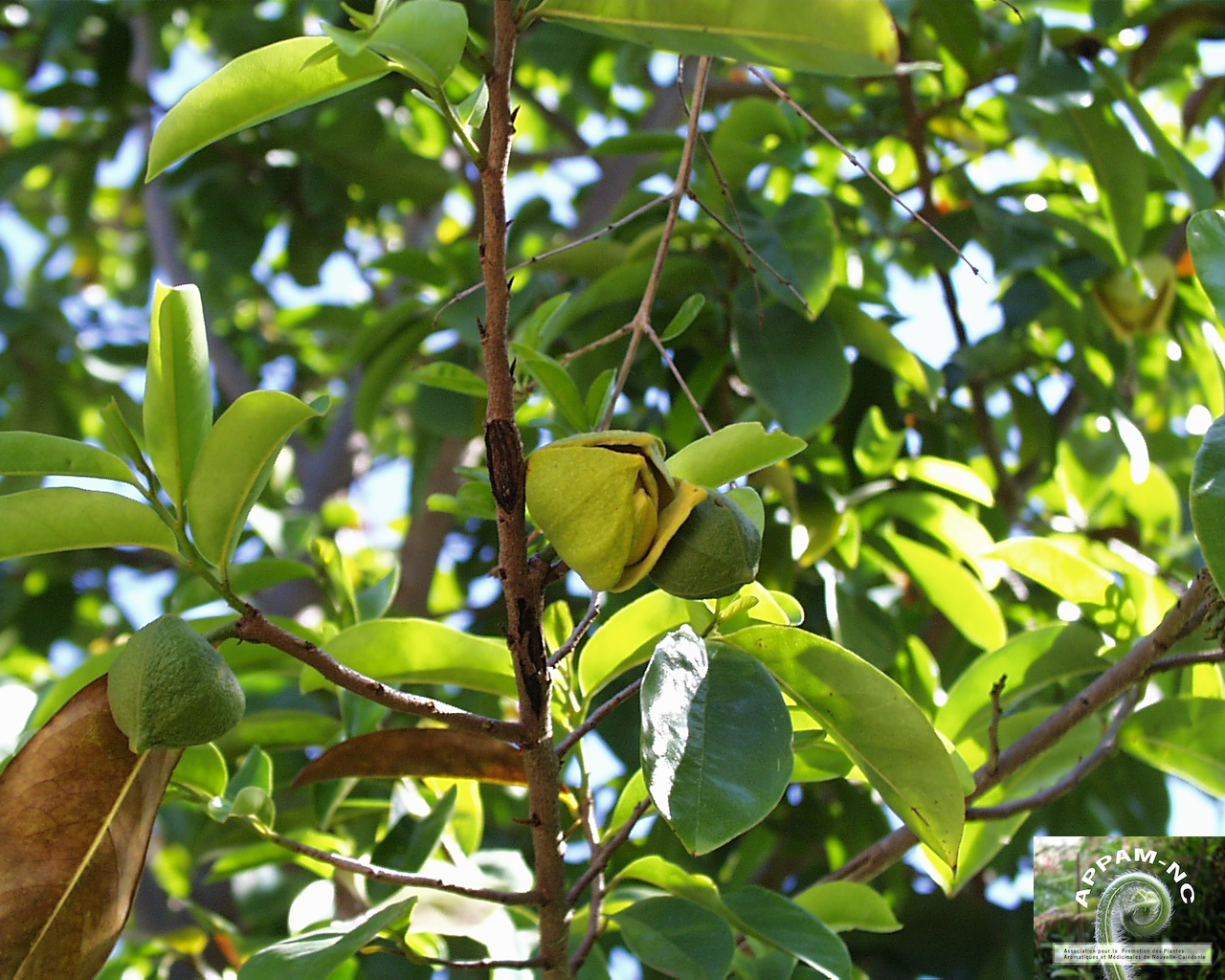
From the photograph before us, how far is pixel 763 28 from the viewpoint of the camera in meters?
0.57

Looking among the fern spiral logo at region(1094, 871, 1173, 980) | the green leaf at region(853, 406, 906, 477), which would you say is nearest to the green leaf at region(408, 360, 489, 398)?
the fern spiral logo at region(1094, 871, 1173, 980)

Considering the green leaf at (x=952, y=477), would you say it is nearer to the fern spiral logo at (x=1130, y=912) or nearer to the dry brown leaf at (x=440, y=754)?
the fern spiral logo at (x=1130, y=912)

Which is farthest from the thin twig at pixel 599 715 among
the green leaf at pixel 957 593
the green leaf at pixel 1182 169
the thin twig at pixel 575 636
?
the green leaf at pixel 1182 169

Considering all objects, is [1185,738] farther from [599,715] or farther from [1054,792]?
[599,715]

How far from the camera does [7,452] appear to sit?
590mm

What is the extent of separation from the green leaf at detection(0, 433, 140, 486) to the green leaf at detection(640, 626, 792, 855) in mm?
304

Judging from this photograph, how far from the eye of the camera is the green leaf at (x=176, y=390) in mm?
610

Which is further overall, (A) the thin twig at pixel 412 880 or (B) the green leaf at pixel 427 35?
(A) the thin twig at pixel 412 880

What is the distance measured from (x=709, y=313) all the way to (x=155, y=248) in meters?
1.49

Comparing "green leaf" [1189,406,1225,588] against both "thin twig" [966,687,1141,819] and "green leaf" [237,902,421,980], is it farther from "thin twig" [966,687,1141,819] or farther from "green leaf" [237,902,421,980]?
"green leaf" [237,902,421,980]

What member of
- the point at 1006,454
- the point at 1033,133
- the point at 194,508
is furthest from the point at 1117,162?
the point at 194,508

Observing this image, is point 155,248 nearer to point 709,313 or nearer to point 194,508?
point 709,313

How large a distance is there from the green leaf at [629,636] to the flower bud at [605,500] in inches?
8.9

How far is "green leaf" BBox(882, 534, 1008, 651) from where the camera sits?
1.14 meters
